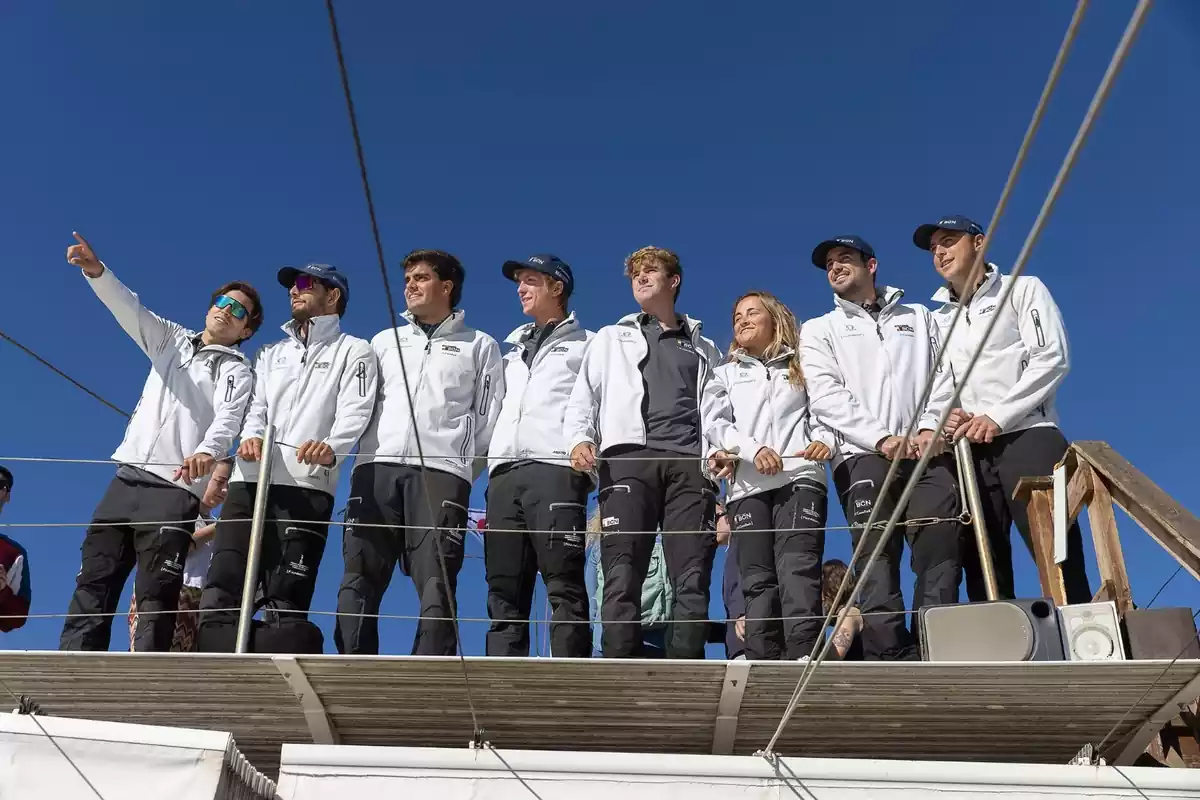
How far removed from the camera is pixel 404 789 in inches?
157

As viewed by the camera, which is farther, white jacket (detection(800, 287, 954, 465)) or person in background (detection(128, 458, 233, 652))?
person in background (detection(128, 458, 233, 652))

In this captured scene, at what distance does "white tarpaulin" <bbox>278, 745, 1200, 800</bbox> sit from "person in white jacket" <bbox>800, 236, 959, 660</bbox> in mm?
642

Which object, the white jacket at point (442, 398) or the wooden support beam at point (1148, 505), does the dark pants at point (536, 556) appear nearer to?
the white jacket at point (442, 398)

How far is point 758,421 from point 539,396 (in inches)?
42.5

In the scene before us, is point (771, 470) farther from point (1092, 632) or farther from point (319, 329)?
point (319, 329)

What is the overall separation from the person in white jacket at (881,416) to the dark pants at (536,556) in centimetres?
120

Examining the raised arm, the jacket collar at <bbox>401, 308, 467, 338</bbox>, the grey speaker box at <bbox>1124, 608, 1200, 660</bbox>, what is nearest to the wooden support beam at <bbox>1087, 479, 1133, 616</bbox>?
the grey speaker box at <bbox>1124, 608, 1200, 660</bbox>

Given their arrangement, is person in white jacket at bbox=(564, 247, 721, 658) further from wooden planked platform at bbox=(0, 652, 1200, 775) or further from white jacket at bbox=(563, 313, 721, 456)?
wooden planked platform at bbox=(0, 652, 1200, 775)

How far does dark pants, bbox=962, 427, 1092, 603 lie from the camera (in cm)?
487

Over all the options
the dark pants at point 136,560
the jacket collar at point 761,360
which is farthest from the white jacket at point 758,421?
the dark pants at point 136,560

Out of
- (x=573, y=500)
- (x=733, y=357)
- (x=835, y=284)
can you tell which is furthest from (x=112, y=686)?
(x=835, y=284)

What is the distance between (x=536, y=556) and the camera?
4.93 meters

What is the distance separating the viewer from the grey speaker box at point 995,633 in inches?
159

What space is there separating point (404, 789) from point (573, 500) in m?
1.51
